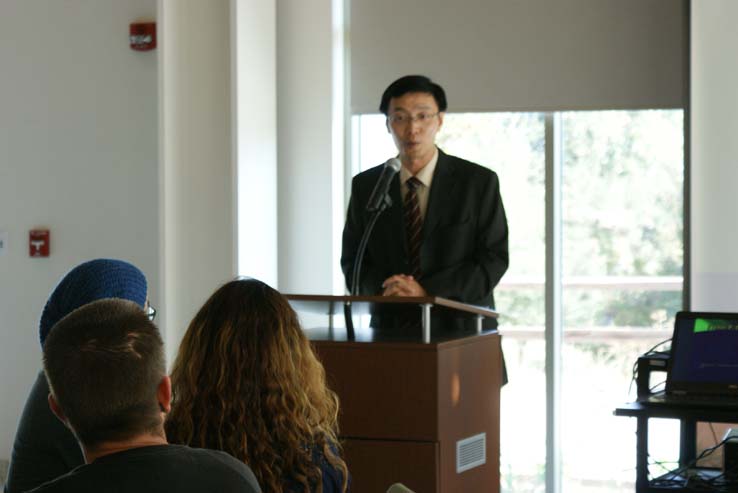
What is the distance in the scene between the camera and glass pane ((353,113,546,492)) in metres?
5.46

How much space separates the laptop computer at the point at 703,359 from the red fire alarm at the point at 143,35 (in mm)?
3237

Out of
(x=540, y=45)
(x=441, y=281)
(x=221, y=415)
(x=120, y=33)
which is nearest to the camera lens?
(x=221, y=415)

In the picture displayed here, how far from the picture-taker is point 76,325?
1390 millimetres

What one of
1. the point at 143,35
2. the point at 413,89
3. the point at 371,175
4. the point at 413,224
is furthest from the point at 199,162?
the point at 413,224

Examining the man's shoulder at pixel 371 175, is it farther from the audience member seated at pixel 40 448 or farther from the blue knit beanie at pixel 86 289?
the audience member seated at pixel 40 448

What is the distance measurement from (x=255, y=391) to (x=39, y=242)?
14.3 feet

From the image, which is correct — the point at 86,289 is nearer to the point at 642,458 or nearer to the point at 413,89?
the point at 413,89

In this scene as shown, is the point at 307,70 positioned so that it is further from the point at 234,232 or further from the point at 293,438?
the point at 293,438

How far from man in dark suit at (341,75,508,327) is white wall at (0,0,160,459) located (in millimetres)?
2321

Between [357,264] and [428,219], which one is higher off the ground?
[428,219]

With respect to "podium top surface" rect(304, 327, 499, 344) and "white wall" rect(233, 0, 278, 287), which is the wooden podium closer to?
"podium top surface" rect(304, 327, 499, 344)

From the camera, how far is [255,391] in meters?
1.90

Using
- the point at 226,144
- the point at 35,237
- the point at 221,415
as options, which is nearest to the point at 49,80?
the point at 35,237

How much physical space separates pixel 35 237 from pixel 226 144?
157 cm
